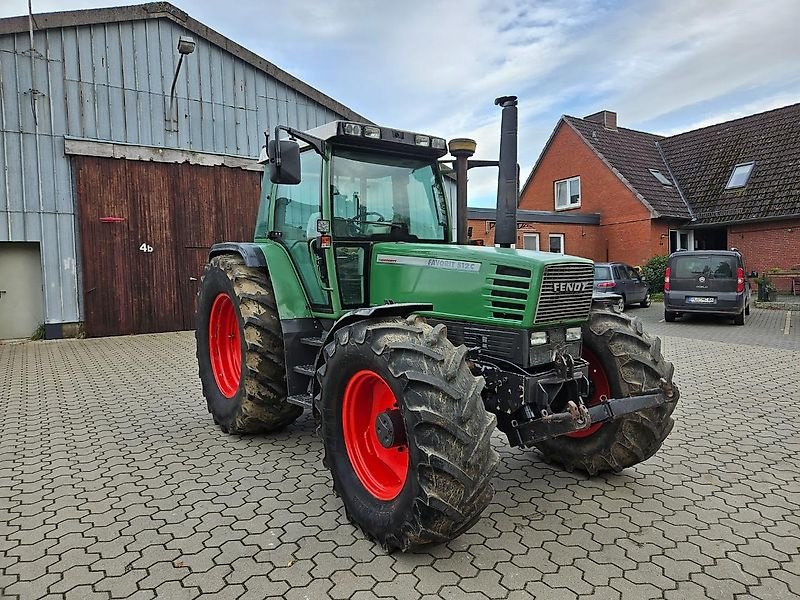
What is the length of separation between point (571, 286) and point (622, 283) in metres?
13.5

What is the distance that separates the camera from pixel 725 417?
18.1 ft

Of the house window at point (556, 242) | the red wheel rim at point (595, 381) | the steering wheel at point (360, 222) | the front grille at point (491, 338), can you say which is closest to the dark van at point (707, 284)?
the house window at point (556, 242)

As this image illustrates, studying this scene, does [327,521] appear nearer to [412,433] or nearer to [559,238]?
[412,433]

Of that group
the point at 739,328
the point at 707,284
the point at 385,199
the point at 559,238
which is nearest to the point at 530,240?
the point at 559,238

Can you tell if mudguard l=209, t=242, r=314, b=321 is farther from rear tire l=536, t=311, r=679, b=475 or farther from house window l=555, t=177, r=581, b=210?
house window l=555, t=177, r=581, b=210

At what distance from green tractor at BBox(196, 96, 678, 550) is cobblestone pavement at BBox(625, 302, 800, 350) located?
8.01 metres

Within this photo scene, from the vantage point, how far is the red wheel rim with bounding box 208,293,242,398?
536 cm

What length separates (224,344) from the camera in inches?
216

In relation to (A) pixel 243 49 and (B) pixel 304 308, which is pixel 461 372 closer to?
(B) pixel 304 308

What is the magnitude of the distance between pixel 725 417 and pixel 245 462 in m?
4.46

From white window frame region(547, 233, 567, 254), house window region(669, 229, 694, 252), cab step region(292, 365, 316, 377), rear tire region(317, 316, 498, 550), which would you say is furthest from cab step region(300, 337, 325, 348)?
house window region(669, 229, 694, 252)

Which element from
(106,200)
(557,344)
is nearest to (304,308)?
(557,344)

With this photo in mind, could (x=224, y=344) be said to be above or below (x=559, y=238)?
below

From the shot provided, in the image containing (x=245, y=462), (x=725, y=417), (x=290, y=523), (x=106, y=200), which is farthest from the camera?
(x=106, y=200)
